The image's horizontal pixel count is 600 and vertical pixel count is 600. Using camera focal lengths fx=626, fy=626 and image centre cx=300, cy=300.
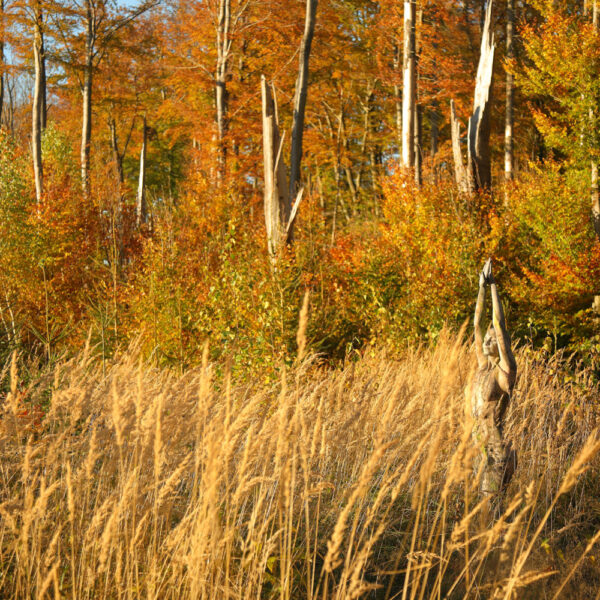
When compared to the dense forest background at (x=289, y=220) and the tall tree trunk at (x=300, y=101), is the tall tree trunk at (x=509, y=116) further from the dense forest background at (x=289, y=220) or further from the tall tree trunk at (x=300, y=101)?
the tall tree trunk at (x=300, y=101)

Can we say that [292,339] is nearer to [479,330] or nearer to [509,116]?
[479,330]

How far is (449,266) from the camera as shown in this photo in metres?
8.28

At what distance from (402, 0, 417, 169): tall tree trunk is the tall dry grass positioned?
24.7ft

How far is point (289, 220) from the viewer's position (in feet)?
25.8

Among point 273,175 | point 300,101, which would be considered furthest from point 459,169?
point 273,175

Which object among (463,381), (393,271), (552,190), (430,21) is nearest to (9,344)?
Result: (463,381)

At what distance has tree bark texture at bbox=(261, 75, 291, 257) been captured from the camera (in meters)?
8.30

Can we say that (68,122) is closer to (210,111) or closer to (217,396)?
(210,111)

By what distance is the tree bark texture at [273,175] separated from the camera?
8.30 meters

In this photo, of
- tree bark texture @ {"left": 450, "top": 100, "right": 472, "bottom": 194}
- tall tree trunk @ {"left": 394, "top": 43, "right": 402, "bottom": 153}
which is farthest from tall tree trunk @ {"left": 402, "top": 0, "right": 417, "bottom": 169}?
tall tree trunk @ {"left": 394, "top": 43, "right": 402, "bottom": 153}

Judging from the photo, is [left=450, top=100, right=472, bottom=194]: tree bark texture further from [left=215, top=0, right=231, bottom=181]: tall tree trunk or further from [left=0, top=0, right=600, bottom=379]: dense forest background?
[left=215, top=0, right=231, bottom=181]: tall tree trunk

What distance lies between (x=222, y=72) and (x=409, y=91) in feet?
16.5

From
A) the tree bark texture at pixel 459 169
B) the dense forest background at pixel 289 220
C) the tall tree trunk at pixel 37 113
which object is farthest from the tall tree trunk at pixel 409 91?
the tall tree trunk at pixel 37 113

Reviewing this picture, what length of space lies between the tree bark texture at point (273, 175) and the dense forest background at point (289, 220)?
7cm
